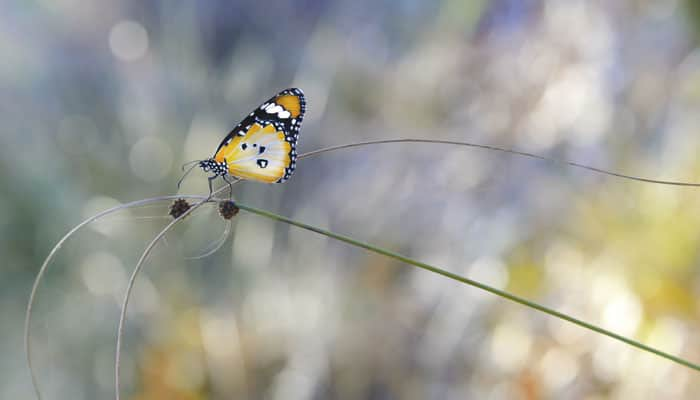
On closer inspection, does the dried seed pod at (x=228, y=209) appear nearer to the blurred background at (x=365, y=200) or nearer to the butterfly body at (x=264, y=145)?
the butterfly body at (x=264, y=145)

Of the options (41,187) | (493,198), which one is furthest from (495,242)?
(41,187)

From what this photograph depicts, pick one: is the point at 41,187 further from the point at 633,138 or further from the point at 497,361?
the point at 633,138

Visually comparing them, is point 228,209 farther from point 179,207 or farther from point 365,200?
point 365,200

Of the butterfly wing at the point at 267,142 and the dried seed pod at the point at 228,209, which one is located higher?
the butterfly wing at the point at 267,142

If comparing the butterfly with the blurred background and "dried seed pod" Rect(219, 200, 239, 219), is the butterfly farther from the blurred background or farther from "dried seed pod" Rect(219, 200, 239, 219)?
the blurred background

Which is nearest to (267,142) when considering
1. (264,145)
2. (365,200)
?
(264,145)

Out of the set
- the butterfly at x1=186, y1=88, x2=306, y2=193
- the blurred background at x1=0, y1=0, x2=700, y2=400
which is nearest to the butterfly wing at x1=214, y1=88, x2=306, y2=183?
the butterfly at x1=186, y1=88, x2=306, y2=193

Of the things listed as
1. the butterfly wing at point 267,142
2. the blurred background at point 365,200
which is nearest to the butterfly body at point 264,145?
the butterfly wing at point 267,142
